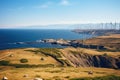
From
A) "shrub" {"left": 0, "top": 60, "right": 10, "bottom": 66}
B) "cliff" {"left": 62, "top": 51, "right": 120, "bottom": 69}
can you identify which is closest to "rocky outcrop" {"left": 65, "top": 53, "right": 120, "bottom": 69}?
"cliff" {"left": 62, "top": 51, "right": 120, "bottom": 69}

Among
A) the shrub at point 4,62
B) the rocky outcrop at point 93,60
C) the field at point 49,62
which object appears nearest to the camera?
the field at point 49,62

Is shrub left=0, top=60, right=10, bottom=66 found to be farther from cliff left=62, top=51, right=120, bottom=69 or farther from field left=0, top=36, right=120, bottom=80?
cliff left=62, top=51, right=120, bottom=69

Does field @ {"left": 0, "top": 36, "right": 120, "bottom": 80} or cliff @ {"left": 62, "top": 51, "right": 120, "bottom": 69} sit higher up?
field @ {"left": 0, "top": 36, "right": 120, "bottom": 80}

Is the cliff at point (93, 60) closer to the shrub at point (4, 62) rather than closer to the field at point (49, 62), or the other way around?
the field at point (49, 62)

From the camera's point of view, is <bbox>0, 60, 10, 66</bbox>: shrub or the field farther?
<bbox>0, 60, 10, 66</bbox>: shrub

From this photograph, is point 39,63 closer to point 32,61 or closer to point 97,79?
point 32,61

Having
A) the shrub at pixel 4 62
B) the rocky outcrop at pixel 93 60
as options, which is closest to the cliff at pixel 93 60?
the rocky outcrop at pixel 93 60

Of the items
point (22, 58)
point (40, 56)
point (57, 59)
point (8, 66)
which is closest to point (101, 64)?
point (57, 59)

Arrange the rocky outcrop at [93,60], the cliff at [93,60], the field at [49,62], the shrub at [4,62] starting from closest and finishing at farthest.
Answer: the field at [49,62], the shrub at [4,62], the rocky outcrop at [93,60], the cliff at [93,60]
